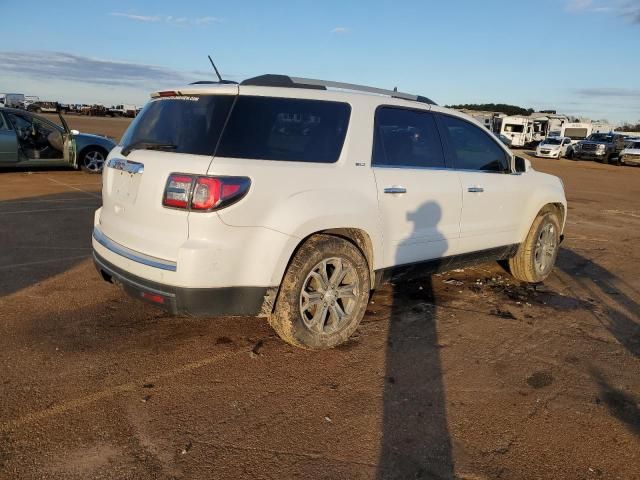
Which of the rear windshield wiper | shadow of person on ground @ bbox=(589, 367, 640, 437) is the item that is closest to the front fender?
shadow of person on ground @ bbox=(589, 367, 640, 437)

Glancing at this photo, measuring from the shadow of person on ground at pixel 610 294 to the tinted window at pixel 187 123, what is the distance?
11.7ft

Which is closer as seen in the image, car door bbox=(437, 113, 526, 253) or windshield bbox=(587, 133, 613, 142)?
car door bbox=(437, 113, 526, 253)

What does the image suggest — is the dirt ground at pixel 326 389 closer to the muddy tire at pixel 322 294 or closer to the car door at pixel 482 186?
the muddy tire at pixel 322 294

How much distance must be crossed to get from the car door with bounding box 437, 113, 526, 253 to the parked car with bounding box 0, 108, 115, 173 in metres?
9.83

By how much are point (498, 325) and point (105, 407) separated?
3182mm

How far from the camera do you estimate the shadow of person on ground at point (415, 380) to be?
2721 millimetres

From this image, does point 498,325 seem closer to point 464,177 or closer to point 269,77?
point 464,177

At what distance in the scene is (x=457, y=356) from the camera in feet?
13.0

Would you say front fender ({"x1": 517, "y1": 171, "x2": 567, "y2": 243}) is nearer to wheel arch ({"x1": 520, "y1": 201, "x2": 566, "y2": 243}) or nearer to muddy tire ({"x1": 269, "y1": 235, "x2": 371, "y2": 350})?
wheel arch ({"x1": 520, "y1": 201, "x2": 566, "y2": 243})

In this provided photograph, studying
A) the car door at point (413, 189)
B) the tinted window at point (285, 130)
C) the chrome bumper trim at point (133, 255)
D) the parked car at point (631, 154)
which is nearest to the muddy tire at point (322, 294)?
the car door at point (413, 189)

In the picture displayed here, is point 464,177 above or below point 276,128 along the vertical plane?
below

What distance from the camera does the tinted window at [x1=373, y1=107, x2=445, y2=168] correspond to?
4.14 metres

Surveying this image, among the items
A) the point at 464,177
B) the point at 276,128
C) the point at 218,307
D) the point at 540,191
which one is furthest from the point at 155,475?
the point at 540,191

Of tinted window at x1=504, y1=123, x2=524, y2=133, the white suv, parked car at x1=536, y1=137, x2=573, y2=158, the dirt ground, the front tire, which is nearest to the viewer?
the dirt ground
